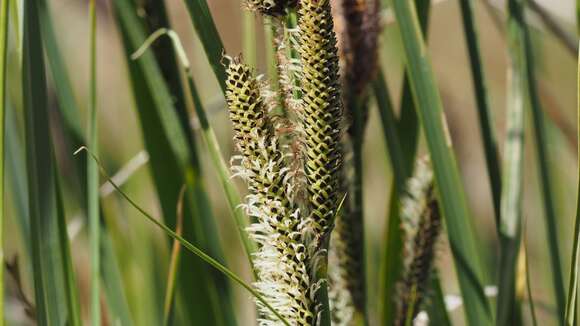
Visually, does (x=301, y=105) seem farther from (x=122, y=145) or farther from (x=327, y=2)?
(x=122, y=145)

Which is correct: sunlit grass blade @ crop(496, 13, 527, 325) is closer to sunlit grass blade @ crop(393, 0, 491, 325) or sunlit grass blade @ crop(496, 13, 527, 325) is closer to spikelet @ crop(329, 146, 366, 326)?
sunlit grass blade @ crop(393, 0, 491, 325)

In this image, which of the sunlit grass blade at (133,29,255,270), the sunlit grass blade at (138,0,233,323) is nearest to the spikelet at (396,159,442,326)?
the sunlit grass blade at (138,0,233,323)

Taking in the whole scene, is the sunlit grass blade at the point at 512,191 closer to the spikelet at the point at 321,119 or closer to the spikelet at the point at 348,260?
the spikelet at the point at 348,260

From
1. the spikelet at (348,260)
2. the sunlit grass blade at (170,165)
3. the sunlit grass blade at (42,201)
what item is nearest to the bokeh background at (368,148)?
the sunlit grass blade at (170,165)

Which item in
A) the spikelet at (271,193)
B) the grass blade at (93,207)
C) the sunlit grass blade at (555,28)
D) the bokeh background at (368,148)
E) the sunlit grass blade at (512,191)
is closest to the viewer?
the spikelet at (271,193)

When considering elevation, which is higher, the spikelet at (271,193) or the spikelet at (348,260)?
the spikelet at (271,193)

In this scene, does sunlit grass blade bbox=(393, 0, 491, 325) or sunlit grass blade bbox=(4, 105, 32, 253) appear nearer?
sunlit grass blade bbox=(393, 0, 491, 325)

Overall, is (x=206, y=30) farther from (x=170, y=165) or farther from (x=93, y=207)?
(x=170, y=165)
